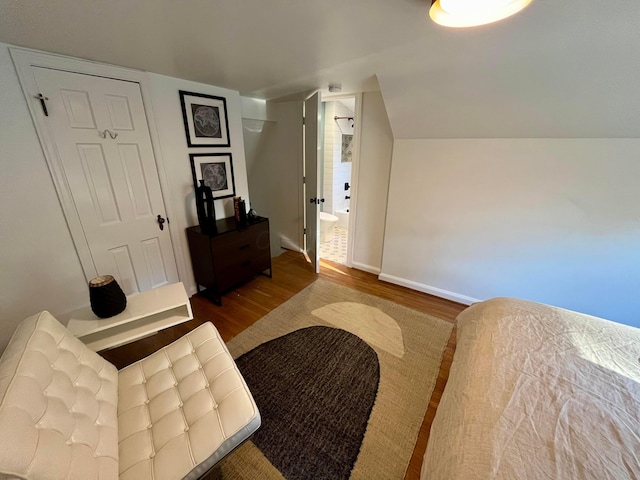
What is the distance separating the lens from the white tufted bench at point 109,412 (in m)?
0.71

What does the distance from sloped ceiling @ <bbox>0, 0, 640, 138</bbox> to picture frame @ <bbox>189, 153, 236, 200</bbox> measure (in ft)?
2.33

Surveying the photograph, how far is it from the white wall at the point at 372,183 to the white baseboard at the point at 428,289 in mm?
210

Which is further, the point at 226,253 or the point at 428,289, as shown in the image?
the point at 428,289

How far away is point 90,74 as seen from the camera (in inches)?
69.3

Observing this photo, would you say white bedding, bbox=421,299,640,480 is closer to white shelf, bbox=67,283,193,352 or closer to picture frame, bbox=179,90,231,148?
white shelf, bbox=67,283,193,352

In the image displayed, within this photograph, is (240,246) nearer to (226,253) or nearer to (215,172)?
(226,253)

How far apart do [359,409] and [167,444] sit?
3.39 feet

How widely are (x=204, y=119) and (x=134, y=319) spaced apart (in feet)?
6.23

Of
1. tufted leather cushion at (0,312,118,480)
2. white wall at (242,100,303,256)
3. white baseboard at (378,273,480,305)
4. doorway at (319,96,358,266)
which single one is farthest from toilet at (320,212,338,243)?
tufted leather cushion at (0,312,118,480)

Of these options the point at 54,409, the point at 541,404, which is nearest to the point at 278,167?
the point at 54,409

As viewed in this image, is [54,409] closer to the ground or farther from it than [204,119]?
closer to the ground

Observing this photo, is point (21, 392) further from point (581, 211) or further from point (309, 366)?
point (581, 211)

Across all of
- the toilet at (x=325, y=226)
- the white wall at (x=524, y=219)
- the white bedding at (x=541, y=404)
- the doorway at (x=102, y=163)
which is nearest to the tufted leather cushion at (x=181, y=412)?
the white bedding at (x=541, y=404)

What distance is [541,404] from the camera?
90cm
